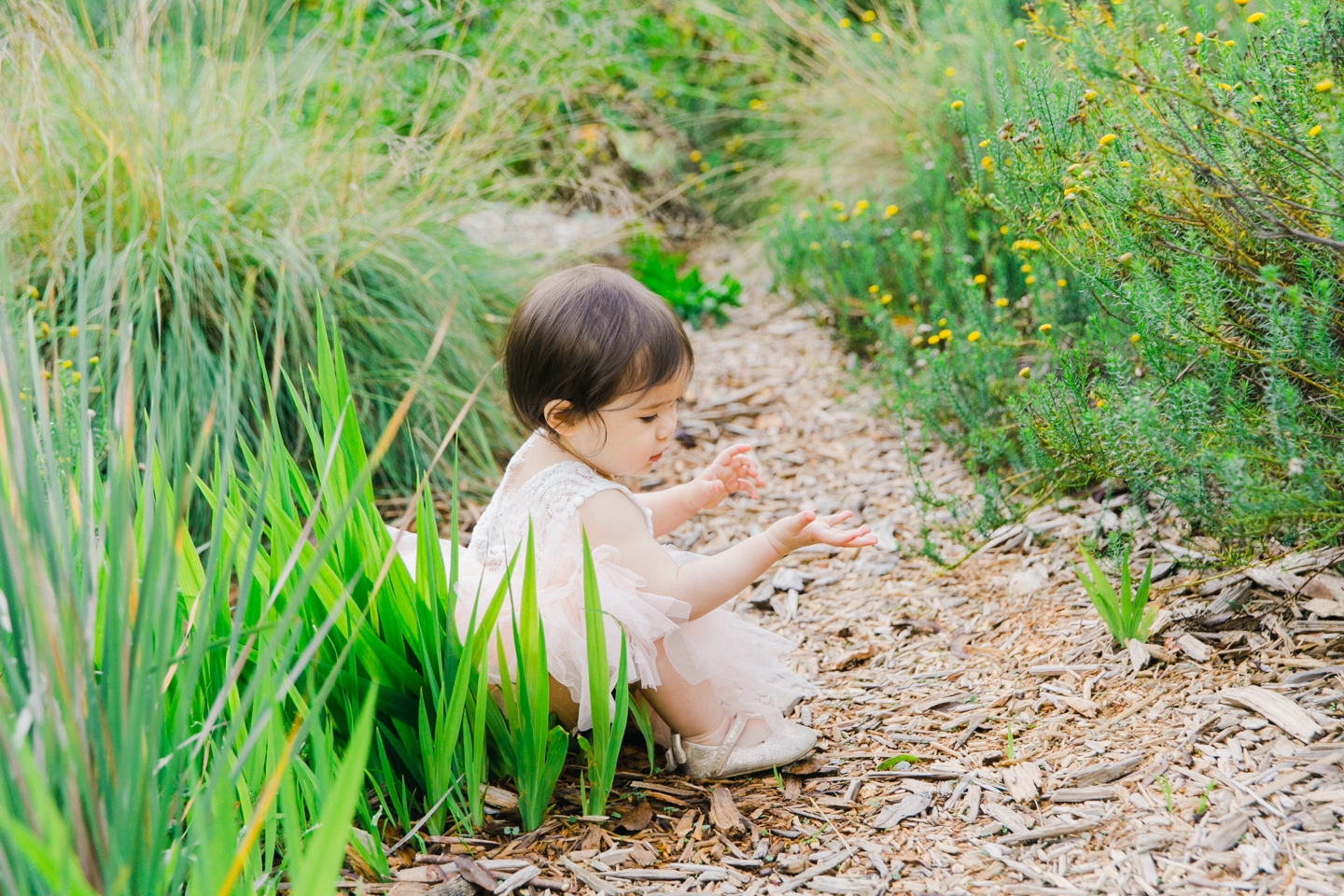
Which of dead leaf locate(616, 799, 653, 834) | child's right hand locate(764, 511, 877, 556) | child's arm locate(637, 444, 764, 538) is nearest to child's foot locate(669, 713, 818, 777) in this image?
dead leaf locate(616, 799, 653, 834)

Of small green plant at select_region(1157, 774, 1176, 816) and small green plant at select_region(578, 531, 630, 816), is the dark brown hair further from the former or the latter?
small green plant at select_region(1157, 774, 1176, 816)

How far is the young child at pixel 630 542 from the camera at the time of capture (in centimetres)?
175

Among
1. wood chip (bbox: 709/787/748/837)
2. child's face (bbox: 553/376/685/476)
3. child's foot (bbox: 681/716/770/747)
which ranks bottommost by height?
wood chip (bbox: 709/787/748/837)

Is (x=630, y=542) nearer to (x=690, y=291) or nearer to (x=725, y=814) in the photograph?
(x=725, y=814)

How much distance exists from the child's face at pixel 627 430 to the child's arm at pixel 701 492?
234 mm

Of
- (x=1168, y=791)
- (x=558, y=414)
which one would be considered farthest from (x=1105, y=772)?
(x=558, y=414)

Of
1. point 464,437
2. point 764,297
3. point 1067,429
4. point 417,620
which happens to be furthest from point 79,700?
point 764,297

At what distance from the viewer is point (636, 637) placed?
173 cm

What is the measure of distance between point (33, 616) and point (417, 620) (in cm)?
75

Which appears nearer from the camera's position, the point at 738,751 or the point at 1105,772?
the point at 1105,772

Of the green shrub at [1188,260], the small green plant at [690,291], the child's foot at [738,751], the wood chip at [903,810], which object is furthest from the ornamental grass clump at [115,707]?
the small green plant at [690,291]

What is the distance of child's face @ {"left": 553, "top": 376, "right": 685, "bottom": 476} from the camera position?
186 centimetres

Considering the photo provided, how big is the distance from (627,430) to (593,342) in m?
0.18

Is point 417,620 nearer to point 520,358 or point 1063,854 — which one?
point 520,358
